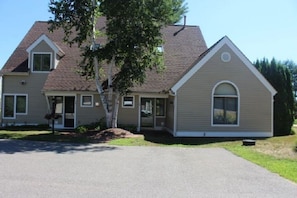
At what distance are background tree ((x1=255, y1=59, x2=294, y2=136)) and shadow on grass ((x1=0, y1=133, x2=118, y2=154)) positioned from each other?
13.5m

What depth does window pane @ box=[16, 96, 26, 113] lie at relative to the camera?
85.1 feet

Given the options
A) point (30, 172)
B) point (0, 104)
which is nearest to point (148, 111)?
point (0, 104)

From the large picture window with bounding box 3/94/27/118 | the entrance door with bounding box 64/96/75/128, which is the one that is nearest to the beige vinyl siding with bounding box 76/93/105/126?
the entrance door with bounding box 64/96/75/128

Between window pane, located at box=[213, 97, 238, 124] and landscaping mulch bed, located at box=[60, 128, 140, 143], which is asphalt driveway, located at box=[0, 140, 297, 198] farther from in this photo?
window pane, located at box=[213, 97, 238, 124]

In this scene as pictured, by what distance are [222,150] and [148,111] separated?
10259 millimetres

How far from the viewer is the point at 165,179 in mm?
8883

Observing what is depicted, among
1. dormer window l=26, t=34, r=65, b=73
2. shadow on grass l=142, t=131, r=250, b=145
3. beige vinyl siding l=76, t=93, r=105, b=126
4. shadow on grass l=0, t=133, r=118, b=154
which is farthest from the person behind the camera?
dormer window l=26, t=34, r=65, b=73

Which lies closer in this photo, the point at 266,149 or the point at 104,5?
the point at 266,149

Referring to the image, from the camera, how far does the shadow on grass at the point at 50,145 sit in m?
14.0

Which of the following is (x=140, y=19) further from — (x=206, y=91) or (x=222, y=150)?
(x=222, y=150)

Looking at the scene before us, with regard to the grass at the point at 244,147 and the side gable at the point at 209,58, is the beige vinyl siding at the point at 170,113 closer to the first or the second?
the grass at the point at 244,147

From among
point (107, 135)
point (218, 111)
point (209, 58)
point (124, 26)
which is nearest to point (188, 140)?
point (218, 111)

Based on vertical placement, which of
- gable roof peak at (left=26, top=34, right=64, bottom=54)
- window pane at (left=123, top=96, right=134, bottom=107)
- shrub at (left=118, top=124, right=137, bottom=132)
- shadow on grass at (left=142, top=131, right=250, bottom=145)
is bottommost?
shadow on grass at (left=142, top=131, right=250, bottom=145)

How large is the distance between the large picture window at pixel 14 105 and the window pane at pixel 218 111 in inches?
544
